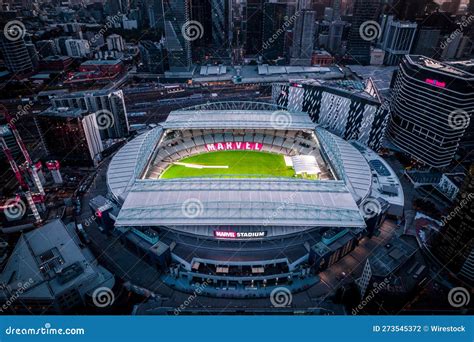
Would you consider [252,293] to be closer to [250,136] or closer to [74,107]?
[250,136]

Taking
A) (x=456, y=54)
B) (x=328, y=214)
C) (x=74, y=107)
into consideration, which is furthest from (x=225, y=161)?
(x=456, y=54)

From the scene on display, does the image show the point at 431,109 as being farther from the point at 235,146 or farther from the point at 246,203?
the point at 246,203

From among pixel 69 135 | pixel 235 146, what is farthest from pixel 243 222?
pixel 69 135

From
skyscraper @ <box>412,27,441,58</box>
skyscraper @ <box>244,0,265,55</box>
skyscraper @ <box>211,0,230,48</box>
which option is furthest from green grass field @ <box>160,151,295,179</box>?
skyscraper @ <box>412,27,441,58</box>

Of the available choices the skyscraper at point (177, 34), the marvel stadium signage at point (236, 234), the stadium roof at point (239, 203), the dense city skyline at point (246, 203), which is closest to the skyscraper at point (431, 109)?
the dense city skyline at point (246, 203)

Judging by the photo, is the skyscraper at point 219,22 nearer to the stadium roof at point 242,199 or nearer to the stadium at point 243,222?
the stadium at point 243,222
